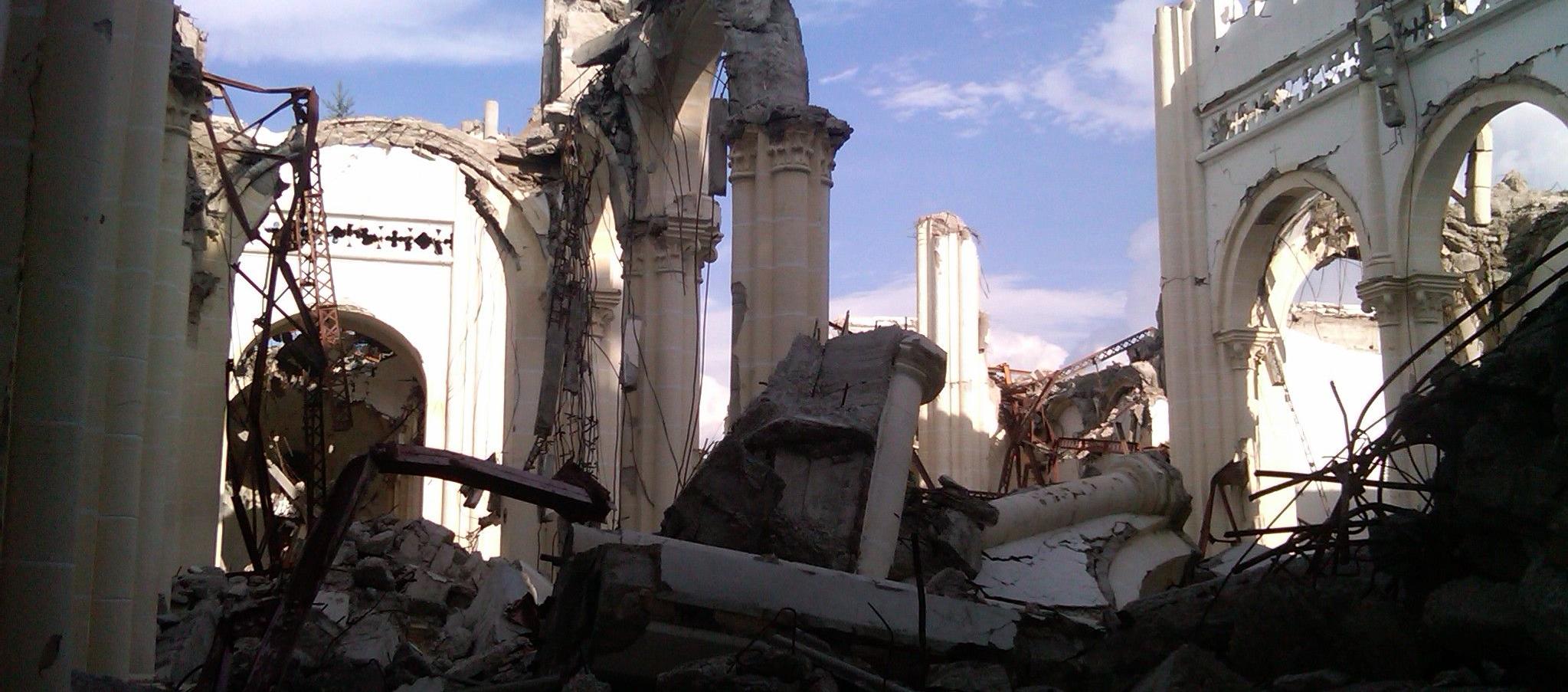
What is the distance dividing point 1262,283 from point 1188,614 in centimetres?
1371

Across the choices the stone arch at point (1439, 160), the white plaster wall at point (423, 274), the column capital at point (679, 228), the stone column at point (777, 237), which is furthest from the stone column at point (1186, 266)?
the white plaster wall at point (423, 274)

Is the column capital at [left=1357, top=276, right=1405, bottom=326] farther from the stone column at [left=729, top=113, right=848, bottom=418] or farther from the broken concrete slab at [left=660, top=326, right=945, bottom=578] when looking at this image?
the broken concrete slab at [left=660, top=326, right=945, bottom=578]

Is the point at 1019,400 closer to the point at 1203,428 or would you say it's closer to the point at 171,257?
the point at 1203,428

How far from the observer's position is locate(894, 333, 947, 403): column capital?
Result: 8039mm

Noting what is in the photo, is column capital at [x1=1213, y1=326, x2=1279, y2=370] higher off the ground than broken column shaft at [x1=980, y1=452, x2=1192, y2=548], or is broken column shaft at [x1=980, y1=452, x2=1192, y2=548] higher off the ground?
column capital at [x1=1213, y1=326, x2=1279, y2=370]

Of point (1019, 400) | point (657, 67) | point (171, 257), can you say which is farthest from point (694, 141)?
point (1019, 400)

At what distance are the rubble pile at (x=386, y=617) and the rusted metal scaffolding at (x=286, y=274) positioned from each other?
2.86 feet

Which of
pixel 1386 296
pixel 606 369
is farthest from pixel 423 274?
pixel 1386 296

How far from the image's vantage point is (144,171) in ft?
25.1

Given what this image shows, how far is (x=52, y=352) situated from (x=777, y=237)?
5.60 meters

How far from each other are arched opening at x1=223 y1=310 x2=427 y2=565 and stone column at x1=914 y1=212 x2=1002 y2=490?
28.7 ft

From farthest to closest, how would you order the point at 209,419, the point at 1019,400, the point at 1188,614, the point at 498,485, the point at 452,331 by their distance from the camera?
1. the point at 1019,400
2. the point at 452,331
3. the point at 209,419
4. the point at 498,485
5. the point at 1188,614

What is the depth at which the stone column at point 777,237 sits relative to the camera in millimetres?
10023

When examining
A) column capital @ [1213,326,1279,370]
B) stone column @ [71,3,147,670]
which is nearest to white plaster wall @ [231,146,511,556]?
column capital @ [1213,326,1279,370]
